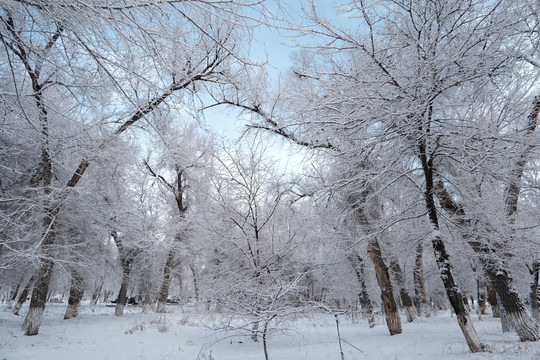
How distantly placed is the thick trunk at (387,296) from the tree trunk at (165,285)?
13609 millimetres

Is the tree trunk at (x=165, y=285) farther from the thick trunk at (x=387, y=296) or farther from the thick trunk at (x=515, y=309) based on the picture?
the thick trunk at (x=515, y=309)

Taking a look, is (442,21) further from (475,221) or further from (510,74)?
(475,221)

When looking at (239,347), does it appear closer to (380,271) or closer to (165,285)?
(380,271)

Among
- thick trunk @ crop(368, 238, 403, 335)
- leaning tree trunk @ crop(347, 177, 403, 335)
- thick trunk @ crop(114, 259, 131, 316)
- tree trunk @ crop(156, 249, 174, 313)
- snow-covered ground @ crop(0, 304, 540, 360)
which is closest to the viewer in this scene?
snow-covered ground @ crop(0, 304, 540, 360)

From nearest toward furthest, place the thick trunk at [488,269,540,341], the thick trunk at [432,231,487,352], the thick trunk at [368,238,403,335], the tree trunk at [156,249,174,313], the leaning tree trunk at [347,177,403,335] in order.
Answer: the thick trunk at [432,231,487,352] → the thick trunk at [488,269,540,341] → the leaning tree trunk at [347,177,403,335] → the thick trunk at [368,238,403,335] → the tree trunk at [156,249,174,313]

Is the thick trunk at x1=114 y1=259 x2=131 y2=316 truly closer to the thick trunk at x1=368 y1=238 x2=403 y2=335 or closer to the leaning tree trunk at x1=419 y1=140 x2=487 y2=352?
the thick trunk at x1=368 y1=238 x2=403 y2=335

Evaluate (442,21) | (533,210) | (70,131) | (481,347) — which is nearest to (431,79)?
(442,21)

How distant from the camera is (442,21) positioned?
4.23m

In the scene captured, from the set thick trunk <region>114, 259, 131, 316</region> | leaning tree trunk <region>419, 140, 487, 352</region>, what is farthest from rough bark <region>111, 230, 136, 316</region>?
leaning tree trunk <region>419, 140, 487, 352</region>

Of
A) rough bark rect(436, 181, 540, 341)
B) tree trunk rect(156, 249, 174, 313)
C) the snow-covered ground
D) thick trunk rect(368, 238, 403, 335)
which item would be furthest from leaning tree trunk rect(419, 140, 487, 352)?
tree trunk rect(156, 249, 174, 313)

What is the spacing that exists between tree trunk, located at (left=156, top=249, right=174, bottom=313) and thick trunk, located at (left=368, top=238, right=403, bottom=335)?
44.6ft

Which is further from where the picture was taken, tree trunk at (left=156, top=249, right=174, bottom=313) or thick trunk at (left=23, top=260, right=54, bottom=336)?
tree trunk at (left=156, top=249, right=174, bottom=313)

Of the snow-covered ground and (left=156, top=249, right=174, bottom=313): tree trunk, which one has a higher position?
(left=156, top=249, right=174, bottom=313): tree trunk

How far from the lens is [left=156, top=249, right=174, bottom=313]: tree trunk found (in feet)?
65.1
